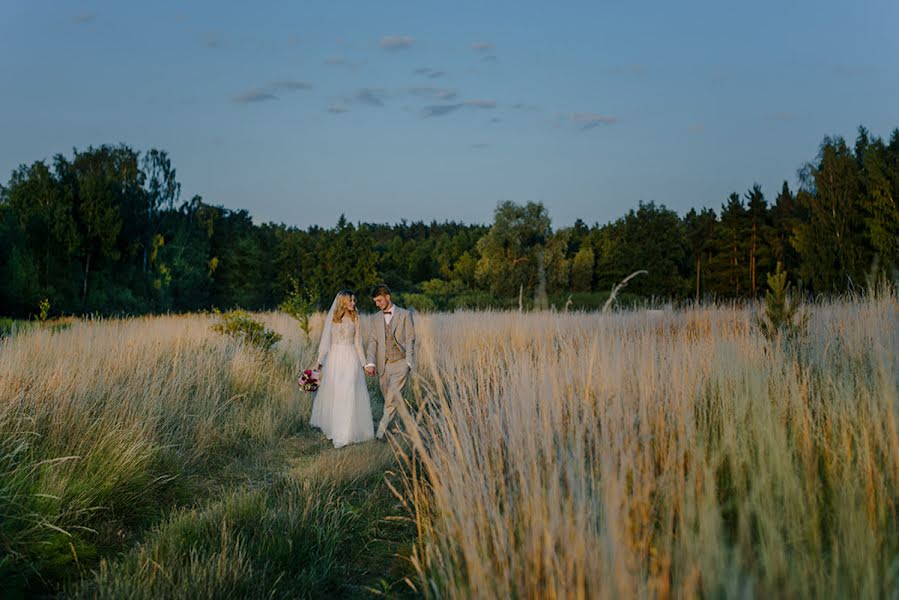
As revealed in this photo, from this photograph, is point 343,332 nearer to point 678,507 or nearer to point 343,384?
point 343,384

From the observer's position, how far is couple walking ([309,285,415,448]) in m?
8.67

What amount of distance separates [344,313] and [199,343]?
4503 mm

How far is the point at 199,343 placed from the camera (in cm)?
1249

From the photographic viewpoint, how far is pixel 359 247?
53.1 meters

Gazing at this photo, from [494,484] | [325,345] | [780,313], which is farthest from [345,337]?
[494,484]

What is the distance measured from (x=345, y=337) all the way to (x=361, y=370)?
0.49 meters

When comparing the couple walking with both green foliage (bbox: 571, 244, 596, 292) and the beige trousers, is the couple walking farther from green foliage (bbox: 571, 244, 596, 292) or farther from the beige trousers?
green foliage (bbox: 571, 244, 596, 292)

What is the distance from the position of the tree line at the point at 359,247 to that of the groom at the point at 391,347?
16151mm

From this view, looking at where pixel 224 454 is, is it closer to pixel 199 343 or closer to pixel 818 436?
pixel 199 343

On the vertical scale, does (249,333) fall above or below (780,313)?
below

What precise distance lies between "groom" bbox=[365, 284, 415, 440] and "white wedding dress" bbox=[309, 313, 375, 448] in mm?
307

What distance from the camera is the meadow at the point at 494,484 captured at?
94.4 inches

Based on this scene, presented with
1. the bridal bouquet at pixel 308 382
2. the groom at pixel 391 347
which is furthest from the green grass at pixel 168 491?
the groom at pixel 391 347

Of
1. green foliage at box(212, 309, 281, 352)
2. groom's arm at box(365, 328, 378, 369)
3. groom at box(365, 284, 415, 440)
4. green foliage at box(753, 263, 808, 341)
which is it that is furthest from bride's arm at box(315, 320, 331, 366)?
green foliage at box(753, 263, 808, 341)
